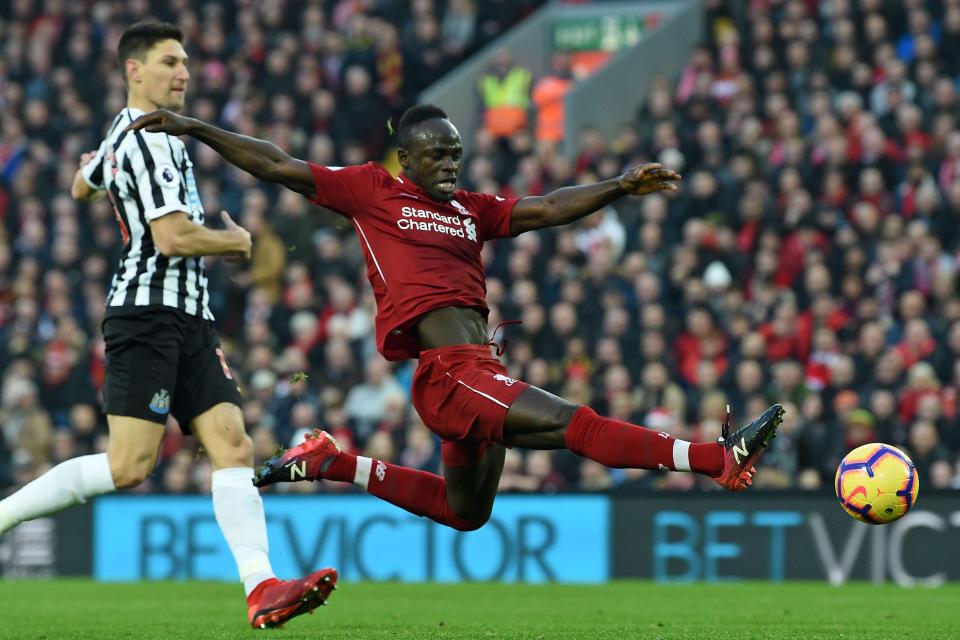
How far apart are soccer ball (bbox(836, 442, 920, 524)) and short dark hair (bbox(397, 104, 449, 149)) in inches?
91.4

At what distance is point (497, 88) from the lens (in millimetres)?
17328

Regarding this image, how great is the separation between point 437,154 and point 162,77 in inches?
51.6

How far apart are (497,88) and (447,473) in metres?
10.7

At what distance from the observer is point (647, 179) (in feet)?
21.6

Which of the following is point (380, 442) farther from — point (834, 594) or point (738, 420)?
point (834, 594)

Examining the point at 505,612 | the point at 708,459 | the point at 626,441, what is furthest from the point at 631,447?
the point at 505,612

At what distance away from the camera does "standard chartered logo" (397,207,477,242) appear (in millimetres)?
6758

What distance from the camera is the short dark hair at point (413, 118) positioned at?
22.4ft

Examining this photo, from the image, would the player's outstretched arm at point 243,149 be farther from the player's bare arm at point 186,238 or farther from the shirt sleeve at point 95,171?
the shirt sleeve at point 95,171

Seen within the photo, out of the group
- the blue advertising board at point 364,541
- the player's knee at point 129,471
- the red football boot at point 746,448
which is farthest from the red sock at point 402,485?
the blue advertising board at point 364,541

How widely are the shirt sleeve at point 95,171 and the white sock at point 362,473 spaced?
1.68 meters

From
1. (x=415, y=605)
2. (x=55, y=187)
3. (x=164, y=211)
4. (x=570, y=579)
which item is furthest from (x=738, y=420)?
(x=55, y=187)

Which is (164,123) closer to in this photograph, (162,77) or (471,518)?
(162,77)

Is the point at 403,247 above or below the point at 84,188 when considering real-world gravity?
below
